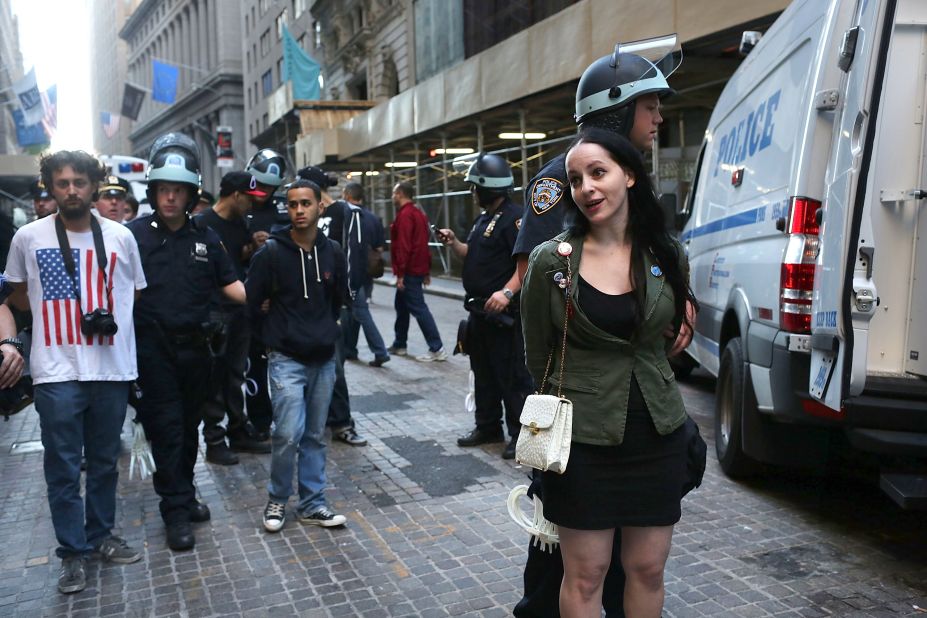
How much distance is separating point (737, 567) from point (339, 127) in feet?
82.0

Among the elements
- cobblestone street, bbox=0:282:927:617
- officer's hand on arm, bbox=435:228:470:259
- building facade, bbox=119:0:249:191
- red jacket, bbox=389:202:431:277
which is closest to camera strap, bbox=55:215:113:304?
cobblestone street, bbox=0:282:927:617

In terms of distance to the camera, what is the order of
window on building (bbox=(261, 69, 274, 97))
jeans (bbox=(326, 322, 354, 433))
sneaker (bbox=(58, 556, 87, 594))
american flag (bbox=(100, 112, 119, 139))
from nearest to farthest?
sneaker (bbox=(58, 556, 87, 594)), jeans (bbox=(326, 322, 354, 433)), american flag (bbox=(100, 112, 119, 139)), window on building (bbox=(261, 69, 274, 97))

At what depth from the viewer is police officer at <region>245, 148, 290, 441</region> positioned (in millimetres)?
6070

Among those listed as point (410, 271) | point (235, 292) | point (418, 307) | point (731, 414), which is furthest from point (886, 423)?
point (410, 271)

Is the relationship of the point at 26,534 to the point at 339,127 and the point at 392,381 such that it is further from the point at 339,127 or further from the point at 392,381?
the point at 339,127

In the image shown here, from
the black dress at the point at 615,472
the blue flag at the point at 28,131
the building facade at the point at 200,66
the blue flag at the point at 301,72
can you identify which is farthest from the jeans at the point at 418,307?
the building facade at the point at 200,66

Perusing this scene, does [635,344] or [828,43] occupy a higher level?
[828,43]

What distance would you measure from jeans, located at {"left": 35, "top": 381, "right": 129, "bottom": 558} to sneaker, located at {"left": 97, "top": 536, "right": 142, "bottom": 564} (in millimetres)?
56

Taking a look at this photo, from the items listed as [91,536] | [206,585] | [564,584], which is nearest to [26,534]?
[91,536]

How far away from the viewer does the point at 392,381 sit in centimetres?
889

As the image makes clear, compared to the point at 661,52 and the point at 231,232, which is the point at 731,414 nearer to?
the point at 661,52

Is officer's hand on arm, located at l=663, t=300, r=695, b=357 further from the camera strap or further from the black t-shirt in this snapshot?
the black t-shirt

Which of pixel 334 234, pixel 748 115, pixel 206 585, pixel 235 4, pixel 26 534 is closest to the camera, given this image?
pixel 206 585

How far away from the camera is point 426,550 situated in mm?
4242
